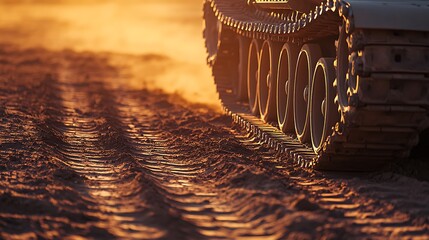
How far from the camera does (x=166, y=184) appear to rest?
29.6 feet

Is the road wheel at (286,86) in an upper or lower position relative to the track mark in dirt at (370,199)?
upper

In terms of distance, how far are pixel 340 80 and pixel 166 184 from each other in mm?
1805

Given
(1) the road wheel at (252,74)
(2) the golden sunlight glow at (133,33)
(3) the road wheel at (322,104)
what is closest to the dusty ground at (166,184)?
(3) the road wheel at (322,104)

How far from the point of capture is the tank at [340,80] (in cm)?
837

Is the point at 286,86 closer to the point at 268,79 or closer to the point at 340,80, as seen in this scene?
the point at 268,79

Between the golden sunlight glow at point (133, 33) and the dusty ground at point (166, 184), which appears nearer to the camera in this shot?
the dusty ground at point (166, 184)

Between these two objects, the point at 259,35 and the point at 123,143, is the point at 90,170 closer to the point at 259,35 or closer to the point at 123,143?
the point at 123,143


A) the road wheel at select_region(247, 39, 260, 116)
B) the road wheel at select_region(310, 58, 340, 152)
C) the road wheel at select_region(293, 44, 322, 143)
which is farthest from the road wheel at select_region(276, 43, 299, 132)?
the road wheel at select_region(247, 39, 260, 116)

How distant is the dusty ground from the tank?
301 millimetres

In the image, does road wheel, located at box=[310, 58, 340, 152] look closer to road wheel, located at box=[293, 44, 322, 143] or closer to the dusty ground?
road wheel, located at box=[293, 44, 322, 143]

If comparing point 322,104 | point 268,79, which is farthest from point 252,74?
point 322,104

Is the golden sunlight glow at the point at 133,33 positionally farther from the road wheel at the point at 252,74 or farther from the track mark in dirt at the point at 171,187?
the track mark in dirt at the point at 171,187

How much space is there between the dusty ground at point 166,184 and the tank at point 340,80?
0.30m

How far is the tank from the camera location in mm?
8367
